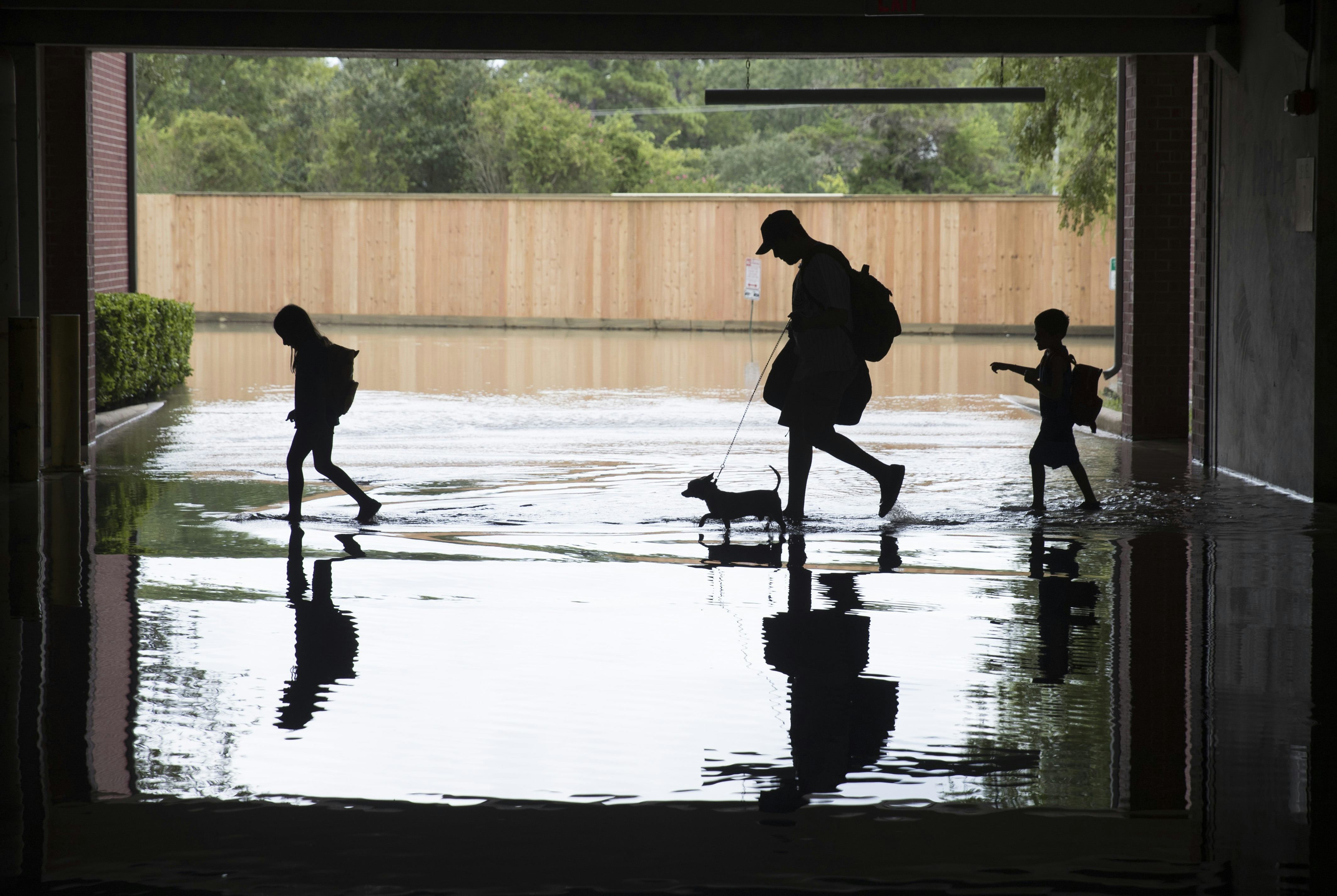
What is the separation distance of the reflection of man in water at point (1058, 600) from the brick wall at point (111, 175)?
10.3m

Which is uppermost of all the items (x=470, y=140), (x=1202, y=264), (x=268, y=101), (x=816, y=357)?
(x=268, y=101)

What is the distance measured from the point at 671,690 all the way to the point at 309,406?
429cm

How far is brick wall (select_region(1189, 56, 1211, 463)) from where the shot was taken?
38.4 feet

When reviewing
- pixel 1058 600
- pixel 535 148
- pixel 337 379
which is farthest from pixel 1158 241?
pixel 535 148

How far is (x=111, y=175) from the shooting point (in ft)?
54.9

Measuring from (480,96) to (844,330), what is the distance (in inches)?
1476

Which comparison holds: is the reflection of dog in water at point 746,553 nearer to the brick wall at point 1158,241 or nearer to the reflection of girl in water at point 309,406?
the reflection of girl in water at point 309,406

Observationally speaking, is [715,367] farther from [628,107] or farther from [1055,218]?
[628,107]

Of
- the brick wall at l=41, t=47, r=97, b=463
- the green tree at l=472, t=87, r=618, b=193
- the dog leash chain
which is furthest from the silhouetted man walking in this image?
the green tree at l=472, t=87, r=618, b=193

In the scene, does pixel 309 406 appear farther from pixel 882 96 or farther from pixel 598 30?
pixel 882 96

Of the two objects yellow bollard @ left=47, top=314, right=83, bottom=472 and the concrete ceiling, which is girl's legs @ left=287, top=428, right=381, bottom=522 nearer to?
yellow bollard @ left=47, top=314, right=83, bottom=472

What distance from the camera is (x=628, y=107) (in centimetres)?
5784

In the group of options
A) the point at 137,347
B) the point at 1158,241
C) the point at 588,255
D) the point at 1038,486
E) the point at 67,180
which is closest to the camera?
the point at 1038,486

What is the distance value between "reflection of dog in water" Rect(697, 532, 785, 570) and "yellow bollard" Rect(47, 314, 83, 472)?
16.5 ft
